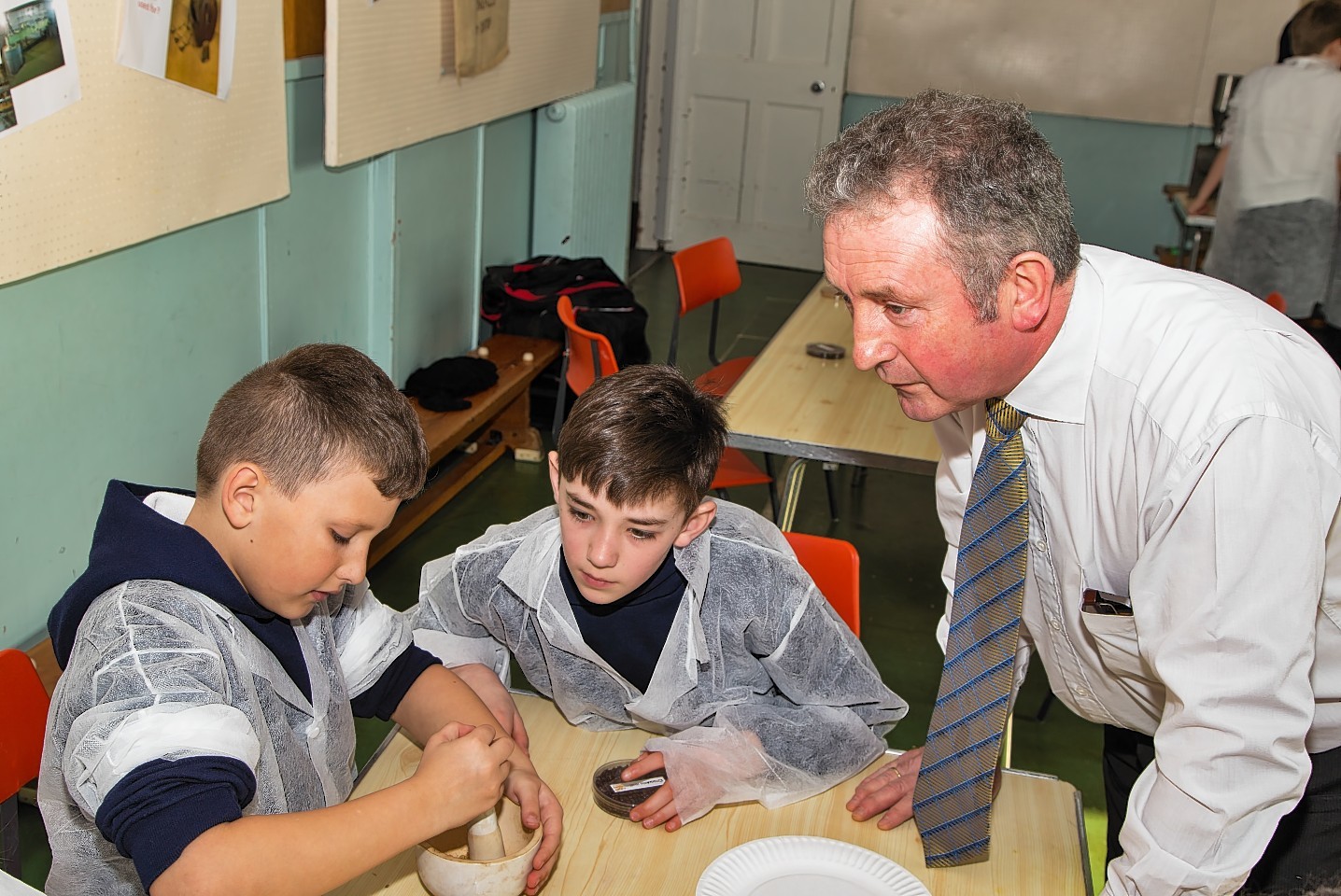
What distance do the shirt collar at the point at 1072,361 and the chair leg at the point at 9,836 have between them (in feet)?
4.39

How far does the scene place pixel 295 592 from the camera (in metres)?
1.22

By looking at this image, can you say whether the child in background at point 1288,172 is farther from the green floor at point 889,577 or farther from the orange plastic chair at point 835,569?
the orange plastic chair at point 835,569

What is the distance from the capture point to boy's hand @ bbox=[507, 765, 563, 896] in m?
1.25

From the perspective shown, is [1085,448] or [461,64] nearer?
[1085,448]

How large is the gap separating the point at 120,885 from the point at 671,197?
21.7 ft

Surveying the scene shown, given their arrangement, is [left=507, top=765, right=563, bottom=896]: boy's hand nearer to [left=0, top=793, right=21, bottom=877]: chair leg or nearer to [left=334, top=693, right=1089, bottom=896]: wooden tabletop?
[left=334, top=693, right=1089, bottom=896]: wooden tabletop

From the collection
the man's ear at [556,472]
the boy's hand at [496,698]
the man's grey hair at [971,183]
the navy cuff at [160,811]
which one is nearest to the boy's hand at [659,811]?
the boy's hand at [496,698]

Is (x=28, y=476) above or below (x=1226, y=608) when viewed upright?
below

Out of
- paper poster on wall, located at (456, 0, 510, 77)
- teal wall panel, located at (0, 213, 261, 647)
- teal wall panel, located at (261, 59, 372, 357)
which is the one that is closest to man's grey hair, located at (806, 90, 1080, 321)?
teal wall panel, located at (0, 213, 261, 647)

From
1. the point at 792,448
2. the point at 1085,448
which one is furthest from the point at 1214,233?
the point at 1085,448

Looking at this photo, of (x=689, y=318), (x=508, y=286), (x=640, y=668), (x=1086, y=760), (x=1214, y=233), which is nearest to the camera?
(x=640, y=668)

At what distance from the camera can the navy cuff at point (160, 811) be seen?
3.24ft

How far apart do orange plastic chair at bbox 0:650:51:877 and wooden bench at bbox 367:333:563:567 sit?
1.89 meters

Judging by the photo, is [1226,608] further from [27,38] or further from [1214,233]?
[1214,233]
